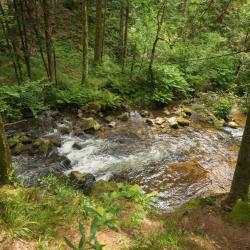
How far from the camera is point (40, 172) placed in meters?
8.37

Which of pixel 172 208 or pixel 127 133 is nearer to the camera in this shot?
pixel 172 208

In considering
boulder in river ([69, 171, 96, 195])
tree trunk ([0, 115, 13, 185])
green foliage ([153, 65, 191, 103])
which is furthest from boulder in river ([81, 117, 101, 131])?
tree trunk ([0, 115, 13, 185])

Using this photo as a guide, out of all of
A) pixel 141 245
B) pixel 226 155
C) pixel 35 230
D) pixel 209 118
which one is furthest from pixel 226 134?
pixel 35 230

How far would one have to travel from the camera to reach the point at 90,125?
448 inches

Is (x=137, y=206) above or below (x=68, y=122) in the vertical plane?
above

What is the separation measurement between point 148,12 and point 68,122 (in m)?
7.02

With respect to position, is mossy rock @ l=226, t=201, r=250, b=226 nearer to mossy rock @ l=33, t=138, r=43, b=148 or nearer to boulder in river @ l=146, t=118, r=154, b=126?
mossy rock @ l=33, t=138, r=43, b=148

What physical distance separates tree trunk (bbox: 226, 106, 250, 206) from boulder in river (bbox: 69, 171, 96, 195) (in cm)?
346

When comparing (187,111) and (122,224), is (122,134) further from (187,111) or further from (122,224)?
(122,224)

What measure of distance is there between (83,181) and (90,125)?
12.7 ft

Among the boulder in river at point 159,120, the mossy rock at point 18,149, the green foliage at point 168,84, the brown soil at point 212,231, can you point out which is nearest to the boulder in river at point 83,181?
the mossy rock at point 18,149

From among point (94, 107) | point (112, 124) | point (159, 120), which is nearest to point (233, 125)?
point (159, 120)

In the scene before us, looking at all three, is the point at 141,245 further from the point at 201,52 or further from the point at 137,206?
the point at 201,52

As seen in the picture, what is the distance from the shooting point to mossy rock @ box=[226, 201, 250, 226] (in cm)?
559
